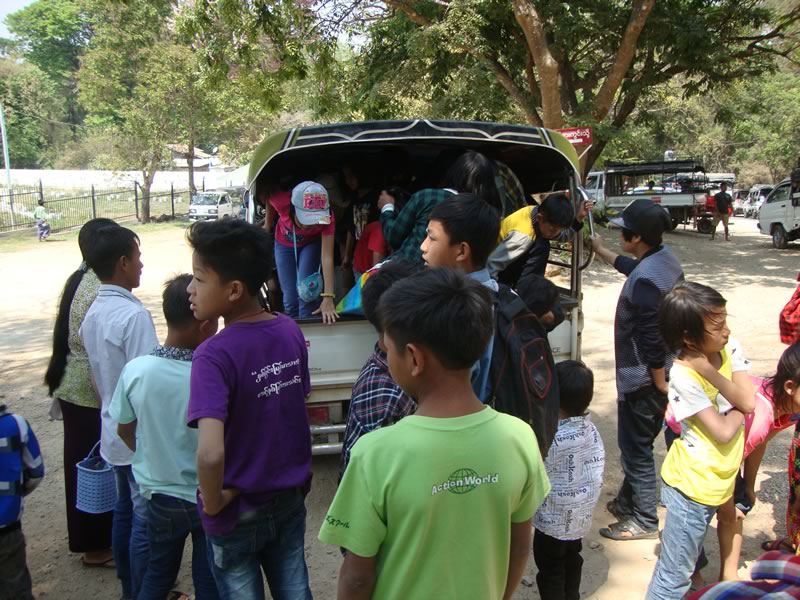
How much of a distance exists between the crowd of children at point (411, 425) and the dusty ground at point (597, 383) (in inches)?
14.9

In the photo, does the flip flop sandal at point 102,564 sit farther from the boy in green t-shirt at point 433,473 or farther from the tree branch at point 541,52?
the tree branch at point 541,52

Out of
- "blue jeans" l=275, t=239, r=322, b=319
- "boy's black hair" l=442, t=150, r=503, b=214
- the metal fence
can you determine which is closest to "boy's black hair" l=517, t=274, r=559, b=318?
"boy's black hair" l=442, t=150, r=503, b=214

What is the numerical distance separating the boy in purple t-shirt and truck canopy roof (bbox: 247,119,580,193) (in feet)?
6.27

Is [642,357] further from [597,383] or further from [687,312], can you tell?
[597,383]

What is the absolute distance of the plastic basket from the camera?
2783 millimetres

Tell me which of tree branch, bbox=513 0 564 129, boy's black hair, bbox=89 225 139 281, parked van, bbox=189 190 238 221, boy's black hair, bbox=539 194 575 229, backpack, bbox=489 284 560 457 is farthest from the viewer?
parked van, bbox=189 190 238 221

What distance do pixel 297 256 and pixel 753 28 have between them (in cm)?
1290

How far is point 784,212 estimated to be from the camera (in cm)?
1662

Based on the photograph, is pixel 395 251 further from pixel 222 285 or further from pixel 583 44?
pixel 583 44

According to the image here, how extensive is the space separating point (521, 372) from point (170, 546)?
4.63ft

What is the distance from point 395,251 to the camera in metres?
3.53

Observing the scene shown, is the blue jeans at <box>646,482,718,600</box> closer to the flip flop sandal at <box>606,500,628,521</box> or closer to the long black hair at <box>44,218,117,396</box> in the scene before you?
the flip flop sandal at <box>606,500,628,521</box>

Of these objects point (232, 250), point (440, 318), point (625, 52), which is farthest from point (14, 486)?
point (625, 52)

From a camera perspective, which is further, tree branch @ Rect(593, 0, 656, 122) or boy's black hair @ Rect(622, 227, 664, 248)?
tree branch @ Rect(593, 0, 656, 122)
